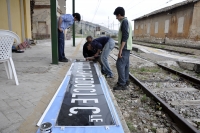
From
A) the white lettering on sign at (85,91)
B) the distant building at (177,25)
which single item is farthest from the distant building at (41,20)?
the white lettering on sign at (85,91)

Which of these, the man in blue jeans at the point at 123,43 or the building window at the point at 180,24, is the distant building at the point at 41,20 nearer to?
the building window at the point at 180,24

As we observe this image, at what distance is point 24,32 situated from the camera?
11.1 meters

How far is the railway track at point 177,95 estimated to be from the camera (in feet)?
8.09

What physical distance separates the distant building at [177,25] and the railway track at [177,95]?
43.9 feet

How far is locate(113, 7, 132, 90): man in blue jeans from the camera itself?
133 inches

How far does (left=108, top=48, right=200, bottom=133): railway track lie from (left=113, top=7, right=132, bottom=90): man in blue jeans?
0.54m

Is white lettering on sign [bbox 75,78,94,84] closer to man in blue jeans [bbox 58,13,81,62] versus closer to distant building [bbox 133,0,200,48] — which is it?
man in blue jeans [bbox 58,13,81,62]

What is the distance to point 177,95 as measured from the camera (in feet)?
11.7

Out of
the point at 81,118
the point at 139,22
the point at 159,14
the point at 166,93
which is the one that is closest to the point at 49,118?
the point at 81,118

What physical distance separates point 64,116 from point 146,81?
9.74 ft

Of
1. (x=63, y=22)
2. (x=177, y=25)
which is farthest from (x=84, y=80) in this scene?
(x=177, y=25)

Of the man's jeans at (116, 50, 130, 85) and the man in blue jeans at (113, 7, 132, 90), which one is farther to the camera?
the man's jeans at (116, 50, 130, 85)

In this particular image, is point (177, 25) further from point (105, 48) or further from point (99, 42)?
point (105, 48)

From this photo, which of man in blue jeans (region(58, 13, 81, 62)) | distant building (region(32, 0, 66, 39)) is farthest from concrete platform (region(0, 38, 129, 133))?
distant building (region(32, 0, 66, 39))
